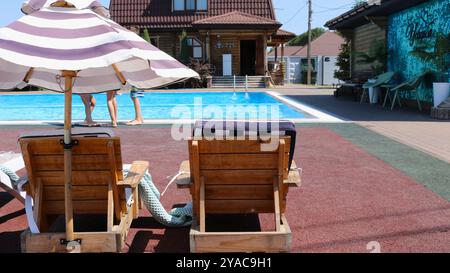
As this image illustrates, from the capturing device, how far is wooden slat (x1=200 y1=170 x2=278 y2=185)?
329 cm

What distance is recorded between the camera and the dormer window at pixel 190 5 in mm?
30766

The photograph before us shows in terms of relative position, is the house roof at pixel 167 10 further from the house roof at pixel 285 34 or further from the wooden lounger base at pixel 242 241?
the wooden lounger base at pixel 242 241

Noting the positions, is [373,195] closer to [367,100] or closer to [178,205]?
[178,205]

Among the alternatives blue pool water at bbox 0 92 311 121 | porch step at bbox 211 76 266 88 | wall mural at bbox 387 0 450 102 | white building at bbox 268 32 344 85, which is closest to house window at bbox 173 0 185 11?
porch step at bbox 211 76 266 88

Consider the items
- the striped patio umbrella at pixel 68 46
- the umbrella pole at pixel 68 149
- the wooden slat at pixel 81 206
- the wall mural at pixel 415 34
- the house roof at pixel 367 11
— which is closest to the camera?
the striped patio umbrella at pixel 68 46

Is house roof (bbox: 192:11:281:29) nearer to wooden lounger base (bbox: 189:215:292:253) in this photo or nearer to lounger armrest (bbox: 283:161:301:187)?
lounger armrest (bbox: 283:161:301:187)

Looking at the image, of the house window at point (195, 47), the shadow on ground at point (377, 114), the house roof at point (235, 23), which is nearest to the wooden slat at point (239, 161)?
the shadow on ground at point (377, 114)

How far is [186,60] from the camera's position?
1108 inches

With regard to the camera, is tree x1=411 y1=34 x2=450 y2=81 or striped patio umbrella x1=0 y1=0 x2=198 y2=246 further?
tree x1=411 y1=34 x2=450 y2=81

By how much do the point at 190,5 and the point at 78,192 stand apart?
29.1 meters

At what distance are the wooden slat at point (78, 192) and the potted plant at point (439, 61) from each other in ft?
35.2

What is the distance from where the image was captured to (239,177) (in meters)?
3.32

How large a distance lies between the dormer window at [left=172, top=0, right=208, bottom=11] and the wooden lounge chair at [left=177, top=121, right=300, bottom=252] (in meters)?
28.8

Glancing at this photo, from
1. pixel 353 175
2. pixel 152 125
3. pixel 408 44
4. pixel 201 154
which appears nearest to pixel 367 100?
pixel 408 44
